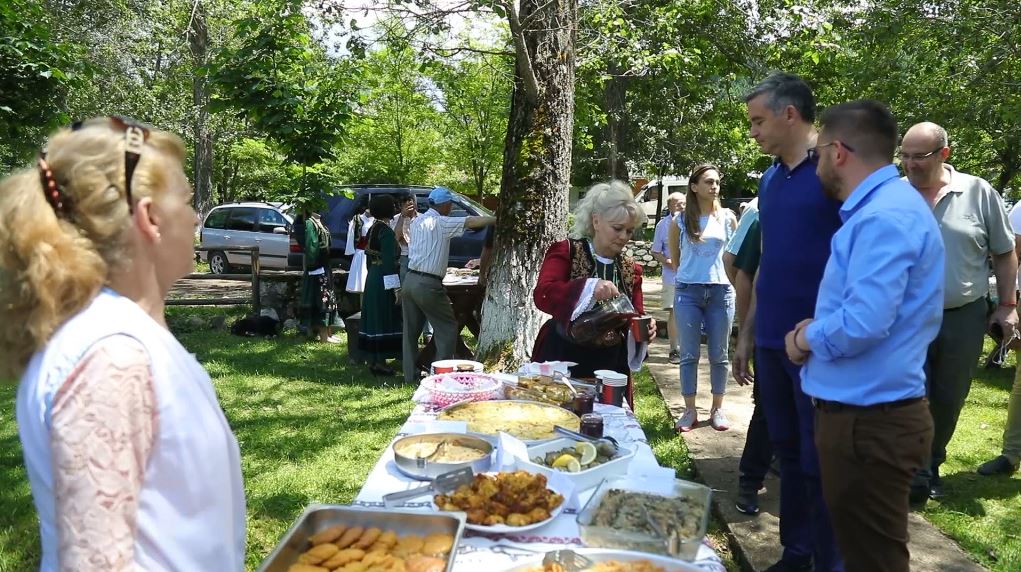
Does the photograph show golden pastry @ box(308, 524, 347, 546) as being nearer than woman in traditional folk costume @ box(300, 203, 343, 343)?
Yes

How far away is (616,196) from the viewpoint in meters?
3.59

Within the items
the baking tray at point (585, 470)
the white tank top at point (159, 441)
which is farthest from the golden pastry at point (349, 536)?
the baking tray at point (585, 470)

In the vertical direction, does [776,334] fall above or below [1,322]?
below

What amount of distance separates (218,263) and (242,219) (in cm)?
116

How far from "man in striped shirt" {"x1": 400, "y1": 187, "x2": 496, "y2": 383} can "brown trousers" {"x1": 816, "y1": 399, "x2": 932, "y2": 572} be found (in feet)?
15.1

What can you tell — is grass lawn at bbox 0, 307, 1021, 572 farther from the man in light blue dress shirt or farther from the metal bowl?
the metal bowl

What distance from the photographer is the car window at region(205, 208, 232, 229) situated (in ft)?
57.2

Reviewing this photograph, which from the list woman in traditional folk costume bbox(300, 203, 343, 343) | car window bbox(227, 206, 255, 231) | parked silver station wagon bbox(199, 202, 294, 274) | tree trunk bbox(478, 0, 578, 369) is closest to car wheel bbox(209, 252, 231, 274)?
parked silver station wagon bbox(199, 202, 294, 274)

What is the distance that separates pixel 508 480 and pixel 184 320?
31.5ft

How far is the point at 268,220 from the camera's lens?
16.8 meters

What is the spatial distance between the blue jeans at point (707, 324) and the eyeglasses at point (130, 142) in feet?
14.5

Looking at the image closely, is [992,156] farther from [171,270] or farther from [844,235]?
[171,270]

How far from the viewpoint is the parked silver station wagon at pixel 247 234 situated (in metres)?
16.3

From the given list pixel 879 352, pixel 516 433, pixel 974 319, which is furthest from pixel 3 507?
pixel 974 319
